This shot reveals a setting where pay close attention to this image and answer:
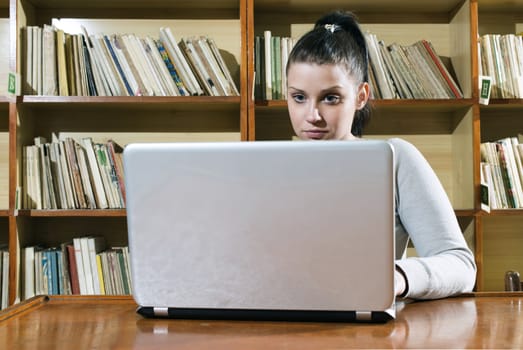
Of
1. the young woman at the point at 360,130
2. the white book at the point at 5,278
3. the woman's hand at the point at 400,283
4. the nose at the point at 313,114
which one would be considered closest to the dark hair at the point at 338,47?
the young woman at the point at 360,130

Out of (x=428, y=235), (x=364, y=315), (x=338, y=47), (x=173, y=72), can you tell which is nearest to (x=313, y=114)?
(x=338, y=47)

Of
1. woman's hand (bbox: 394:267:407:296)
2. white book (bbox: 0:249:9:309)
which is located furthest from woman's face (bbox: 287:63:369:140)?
white book (bbox: 0:249:9:309)

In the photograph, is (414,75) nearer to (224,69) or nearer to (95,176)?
(224,69)

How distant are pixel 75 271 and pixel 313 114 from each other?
136 centimetres

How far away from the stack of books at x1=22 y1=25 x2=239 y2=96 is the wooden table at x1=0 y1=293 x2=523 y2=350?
149cm

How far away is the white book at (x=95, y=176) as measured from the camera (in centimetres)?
222

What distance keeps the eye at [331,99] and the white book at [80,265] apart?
52.6 inches

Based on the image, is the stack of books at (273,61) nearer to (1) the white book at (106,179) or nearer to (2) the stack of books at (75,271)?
(1) the white book at (106,179)

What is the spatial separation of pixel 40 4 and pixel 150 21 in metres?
0.47

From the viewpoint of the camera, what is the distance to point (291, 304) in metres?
0.71

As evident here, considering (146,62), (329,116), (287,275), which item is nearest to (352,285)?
(287,275)

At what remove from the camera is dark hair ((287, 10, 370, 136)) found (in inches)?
53.7

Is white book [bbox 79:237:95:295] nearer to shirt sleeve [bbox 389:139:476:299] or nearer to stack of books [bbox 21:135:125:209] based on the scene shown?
stack of books [bbox 21:135:125:209]

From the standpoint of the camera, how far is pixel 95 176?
223 cm
